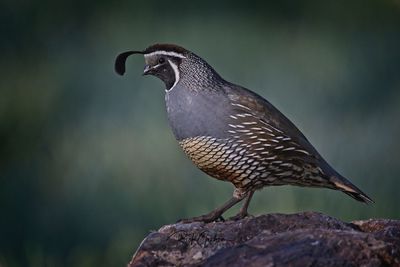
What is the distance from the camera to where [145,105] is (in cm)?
720

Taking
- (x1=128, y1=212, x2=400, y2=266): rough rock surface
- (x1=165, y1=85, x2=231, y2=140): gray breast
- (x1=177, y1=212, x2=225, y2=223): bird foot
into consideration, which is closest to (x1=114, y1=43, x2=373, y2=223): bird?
(x1=165, y1=85, x2=231, y2=140): gray breast

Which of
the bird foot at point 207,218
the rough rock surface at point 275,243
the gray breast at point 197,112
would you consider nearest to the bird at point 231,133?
the gray breast at point 197,112

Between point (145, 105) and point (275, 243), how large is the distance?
383cm

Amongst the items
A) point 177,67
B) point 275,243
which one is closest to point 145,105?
point 177,67

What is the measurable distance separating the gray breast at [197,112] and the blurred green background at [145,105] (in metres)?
1.69

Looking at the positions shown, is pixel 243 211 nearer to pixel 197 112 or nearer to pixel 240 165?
pixel 240 165

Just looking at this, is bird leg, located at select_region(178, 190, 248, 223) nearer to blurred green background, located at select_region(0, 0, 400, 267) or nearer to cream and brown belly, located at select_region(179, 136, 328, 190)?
cream and brown belly, located at select_region(179, 136, 328, 190)

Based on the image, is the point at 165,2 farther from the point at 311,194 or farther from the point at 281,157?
the point at 281,157

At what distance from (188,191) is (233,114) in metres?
1.90

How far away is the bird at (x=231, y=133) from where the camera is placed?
487cm

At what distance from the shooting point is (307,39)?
291 inches

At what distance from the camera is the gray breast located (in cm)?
490

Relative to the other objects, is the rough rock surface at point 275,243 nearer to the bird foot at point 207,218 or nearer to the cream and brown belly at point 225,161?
the bird foot at point 207,218

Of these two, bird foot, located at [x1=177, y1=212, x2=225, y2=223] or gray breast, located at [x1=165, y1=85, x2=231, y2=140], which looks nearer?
bird foot, located at [x1=177, y1=212, x2=225, y2=223]
